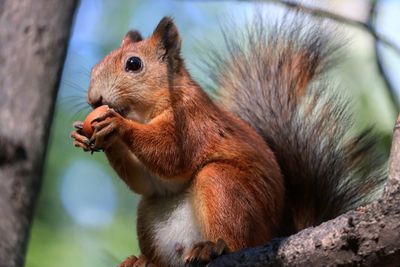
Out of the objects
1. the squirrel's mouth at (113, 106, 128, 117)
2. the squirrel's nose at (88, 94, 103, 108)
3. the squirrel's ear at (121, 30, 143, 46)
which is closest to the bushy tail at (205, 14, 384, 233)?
the squirrel's ear at (121, 30, 143, 46)

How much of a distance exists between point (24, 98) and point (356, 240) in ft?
4.66

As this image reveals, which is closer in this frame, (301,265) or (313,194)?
(301,265)

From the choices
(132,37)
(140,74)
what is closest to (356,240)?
(140,74)

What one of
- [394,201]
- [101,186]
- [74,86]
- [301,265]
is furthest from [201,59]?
[101,186]

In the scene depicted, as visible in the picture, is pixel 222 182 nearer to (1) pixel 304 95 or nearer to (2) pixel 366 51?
(1) pixel 304 95

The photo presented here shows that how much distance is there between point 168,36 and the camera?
3.38 metres

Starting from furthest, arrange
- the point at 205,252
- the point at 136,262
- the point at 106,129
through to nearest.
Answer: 1. the point at 136,262
2. the point at 106,129
3. the point at 205,252

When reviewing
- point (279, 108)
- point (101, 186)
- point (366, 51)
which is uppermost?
point (366, 51)

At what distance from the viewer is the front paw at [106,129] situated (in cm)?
288

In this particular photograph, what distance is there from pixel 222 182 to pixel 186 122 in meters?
0.31

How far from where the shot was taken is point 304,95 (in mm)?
3646

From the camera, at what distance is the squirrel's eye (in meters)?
3.24

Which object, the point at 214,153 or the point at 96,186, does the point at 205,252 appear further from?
the point at 96,186

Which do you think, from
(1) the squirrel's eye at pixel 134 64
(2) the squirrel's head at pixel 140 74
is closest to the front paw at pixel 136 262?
(2) the squirrel's head at pixel 140 74
